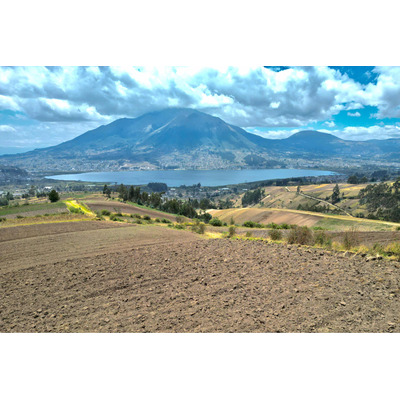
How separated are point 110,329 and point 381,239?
10.2 meters

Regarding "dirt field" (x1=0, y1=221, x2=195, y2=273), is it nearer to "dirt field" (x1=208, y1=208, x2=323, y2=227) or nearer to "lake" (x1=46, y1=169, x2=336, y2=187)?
"dirt field" (x1=208, y1=208, x2=323, y2=227)

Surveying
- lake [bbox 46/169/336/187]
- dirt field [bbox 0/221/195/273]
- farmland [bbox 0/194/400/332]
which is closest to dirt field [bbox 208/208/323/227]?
dirt field [bbox 0/221/195/273]

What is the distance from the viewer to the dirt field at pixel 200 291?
8.66ft

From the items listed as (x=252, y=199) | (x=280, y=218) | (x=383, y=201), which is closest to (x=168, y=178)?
(x=252, y=199)

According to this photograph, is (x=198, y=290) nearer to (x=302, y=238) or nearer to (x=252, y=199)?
(x=302, y=238)

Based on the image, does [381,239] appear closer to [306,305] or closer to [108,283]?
[306,305]

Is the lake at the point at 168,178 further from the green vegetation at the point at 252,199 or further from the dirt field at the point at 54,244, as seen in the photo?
the dirt field at the point at 54,244

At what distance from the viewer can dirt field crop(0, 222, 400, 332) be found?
2.64 meters

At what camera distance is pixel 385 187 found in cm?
4050

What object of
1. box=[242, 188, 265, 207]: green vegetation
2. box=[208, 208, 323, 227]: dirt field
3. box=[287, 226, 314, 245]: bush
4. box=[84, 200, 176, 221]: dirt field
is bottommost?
box=[242, 188, 265, 207]: green vegetation

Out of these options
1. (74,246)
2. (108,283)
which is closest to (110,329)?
(108,283)

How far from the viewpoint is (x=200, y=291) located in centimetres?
350

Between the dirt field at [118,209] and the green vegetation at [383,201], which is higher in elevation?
the dirt field at [118,209]

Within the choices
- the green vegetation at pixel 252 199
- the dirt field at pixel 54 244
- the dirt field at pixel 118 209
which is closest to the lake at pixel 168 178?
the green vegetation at pixel 252 199
